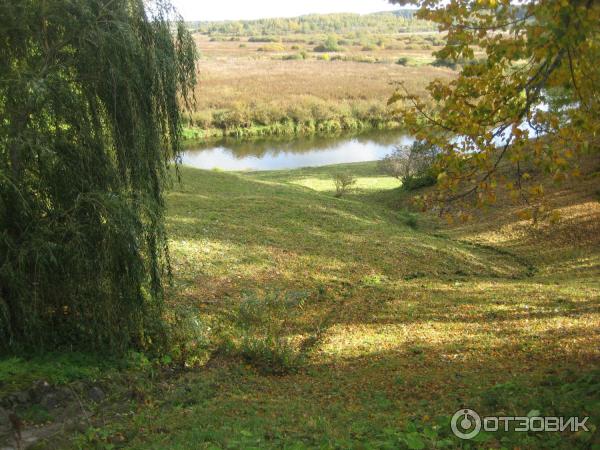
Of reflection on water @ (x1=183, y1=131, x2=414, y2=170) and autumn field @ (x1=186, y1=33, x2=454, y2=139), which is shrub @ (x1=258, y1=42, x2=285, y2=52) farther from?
reflection on water @ (x1=183, y1=131, x2=414, y2=170)

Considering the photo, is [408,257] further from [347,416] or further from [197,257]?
[347,416]

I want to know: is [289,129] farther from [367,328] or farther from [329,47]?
[329,47]

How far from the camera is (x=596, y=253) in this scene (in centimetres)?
1731

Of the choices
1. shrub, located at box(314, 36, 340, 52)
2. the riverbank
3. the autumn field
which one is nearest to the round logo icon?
the autumn field

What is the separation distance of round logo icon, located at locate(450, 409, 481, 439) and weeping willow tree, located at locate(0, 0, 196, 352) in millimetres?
5012

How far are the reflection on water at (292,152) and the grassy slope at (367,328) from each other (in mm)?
18754

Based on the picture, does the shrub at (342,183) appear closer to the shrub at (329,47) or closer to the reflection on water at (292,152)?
the reflection on water at (292,152)

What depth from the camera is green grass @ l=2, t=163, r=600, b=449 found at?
6.59 meters

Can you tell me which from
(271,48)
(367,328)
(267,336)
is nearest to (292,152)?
(367,328)

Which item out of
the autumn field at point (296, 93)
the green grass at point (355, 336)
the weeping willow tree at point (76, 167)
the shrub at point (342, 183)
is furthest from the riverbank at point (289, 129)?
the weeping willow tree at point (76, 167)

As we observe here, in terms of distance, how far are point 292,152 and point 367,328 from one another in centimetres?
3517

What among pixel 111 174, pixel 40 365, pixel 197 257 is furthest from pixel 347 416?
pixel 197 257

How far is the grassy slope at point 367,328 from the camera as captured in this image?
6.81 meters
